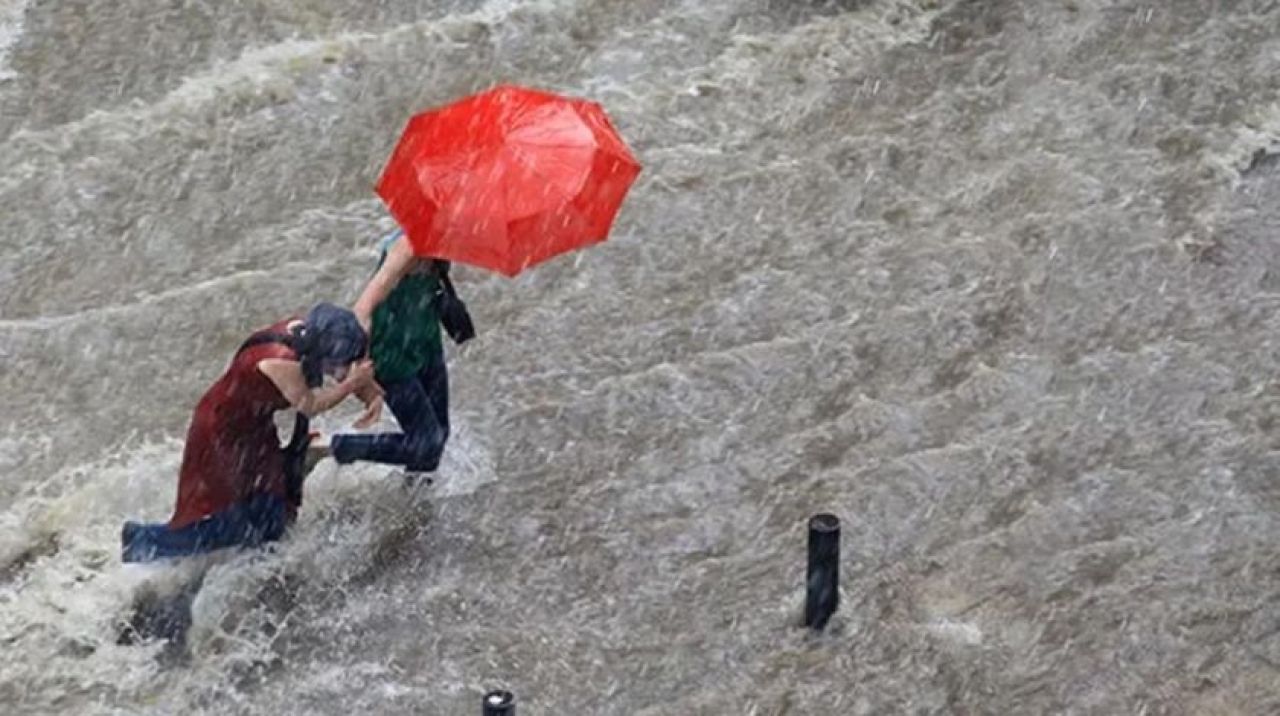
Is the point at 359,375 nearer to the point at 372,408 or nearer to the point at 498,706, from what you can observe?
the point at 372,408

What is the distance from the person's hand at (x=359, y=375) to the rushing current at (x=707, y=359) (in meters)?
1.04

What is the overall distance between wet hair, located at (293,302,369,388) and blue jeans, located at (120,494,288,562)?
2.44 feet

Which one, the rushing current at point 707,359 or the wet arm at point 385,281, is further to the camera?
the rushing current at point 707,359

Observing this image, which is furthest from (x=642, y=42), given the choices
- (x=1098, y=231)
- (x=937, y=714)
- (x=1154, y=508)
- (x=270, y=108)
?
(x=937, y=714)

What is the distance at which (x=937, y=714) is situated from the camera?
857 centimetres

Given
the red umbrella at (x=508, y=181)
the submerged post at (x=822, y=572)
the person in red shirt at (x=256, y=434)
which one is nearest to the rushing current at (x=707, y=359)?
the submerged post at (x=822, y=572)

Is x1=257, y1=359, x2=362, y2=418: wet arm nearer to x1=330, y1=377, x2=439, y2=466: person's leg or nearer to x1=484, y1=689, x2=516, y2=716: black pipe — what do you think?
x1=330, y1=377, x2=439, y2=466: person's leg

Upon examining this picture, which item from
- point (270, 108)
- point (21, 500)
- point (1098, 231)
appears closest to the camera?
point (21, 500)

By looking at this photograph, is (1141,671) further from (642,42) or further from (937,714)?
(642,42)

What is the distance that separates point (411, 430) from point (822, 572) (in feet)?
6.11

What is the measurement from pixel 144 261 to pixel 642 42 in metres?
3.54

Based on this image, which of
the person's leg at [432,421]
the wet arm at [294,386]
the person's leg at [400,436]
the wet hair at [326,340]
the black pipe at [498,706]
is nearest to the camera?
the black pipe at [498,706]

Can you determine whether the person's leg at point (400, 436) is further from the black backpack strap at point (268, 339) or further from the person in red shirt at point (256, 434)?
the black backpack strap at point (268, 339)

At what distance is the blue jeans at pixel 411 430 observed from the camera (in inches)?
354
